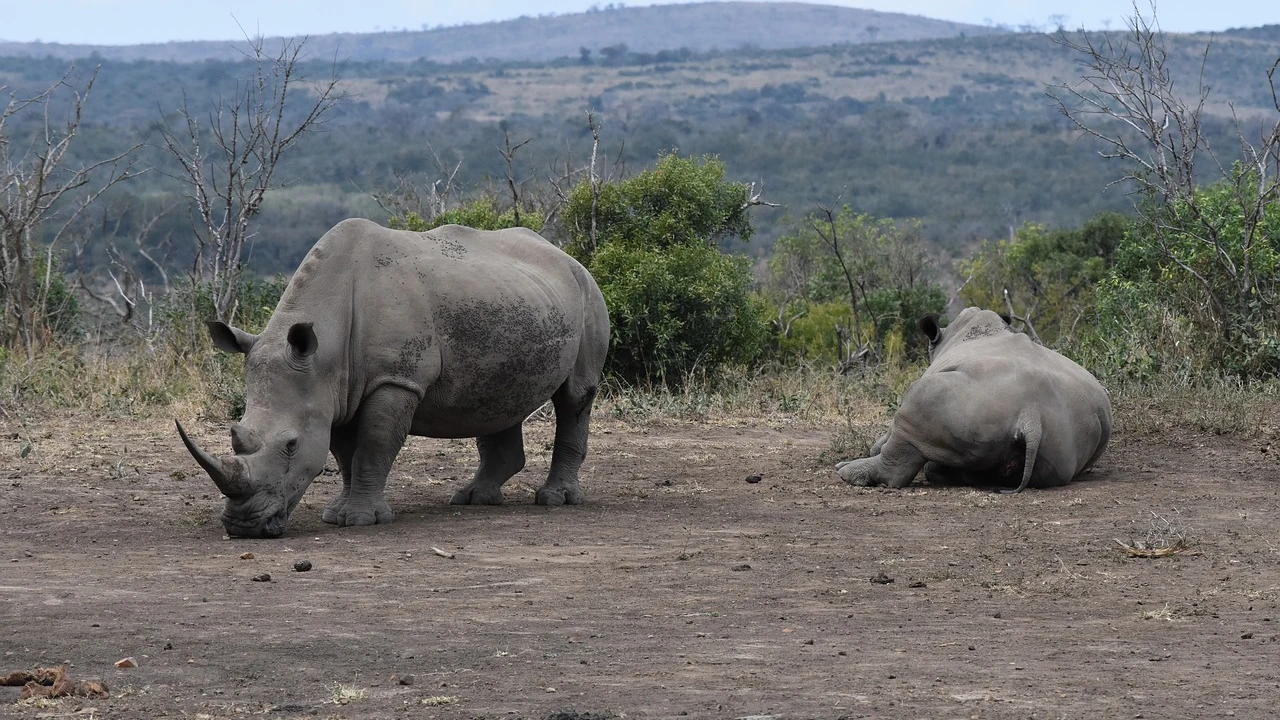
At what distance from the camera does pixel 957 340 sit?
37.3 ft

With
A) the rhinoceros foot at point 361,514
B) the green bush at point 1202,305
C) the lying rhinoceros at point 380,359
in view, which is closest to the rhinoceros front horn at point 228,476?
the lying rhinoceros at point 380,359

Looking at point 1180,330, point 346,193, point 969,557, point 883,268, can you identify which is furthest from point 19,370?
point 346,193

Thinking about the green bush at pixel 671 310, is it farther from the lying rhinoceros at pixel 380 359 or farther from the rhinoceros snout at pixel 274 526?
the rhinoceros snout at pixel 274 526

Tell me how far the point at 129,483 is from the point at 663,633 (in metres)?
4.97

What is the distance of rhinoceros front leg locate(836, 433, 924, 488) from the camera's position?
10.5 metres

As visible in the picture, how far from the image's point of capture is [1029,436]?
32.6ft

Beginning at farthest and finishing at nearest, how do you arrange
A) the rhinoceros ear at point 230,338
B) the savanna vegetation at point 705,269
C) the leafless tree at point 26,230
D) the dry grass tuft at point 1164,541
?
the leafless tree at point 26,230
the savanna vegetation at point 705,269
the rhinoceros ear at point 230,338
the dry grass tuft at point 1164,541

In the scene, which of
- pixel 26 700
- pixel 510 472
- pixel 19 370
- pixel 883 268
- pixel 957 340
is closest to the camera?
pixel 26 700

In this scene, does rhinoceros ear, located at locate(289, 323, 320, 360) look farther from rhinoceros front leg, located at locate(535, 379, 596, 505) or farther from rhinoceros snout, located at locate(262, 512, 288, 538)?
rhinoceros front leg, located at locate(535, 379, 596, 505)

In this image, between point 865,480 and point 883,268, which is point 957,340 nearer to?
point 865,480

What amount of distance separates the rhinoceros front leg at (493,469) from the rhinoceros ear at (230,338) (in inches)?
70.0

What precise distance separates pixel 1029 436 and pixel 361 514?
386cm

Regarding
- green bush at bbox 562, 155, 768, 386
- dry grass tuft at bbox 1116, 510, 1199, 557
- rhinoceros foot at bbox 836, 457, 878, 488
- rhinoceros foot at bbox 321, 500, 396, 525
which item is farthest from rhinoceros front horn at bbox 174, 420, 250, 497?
green bush at bbox 562, 155, 768, 386

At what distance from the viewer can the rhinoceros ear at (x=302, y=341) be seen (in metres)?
8.52
